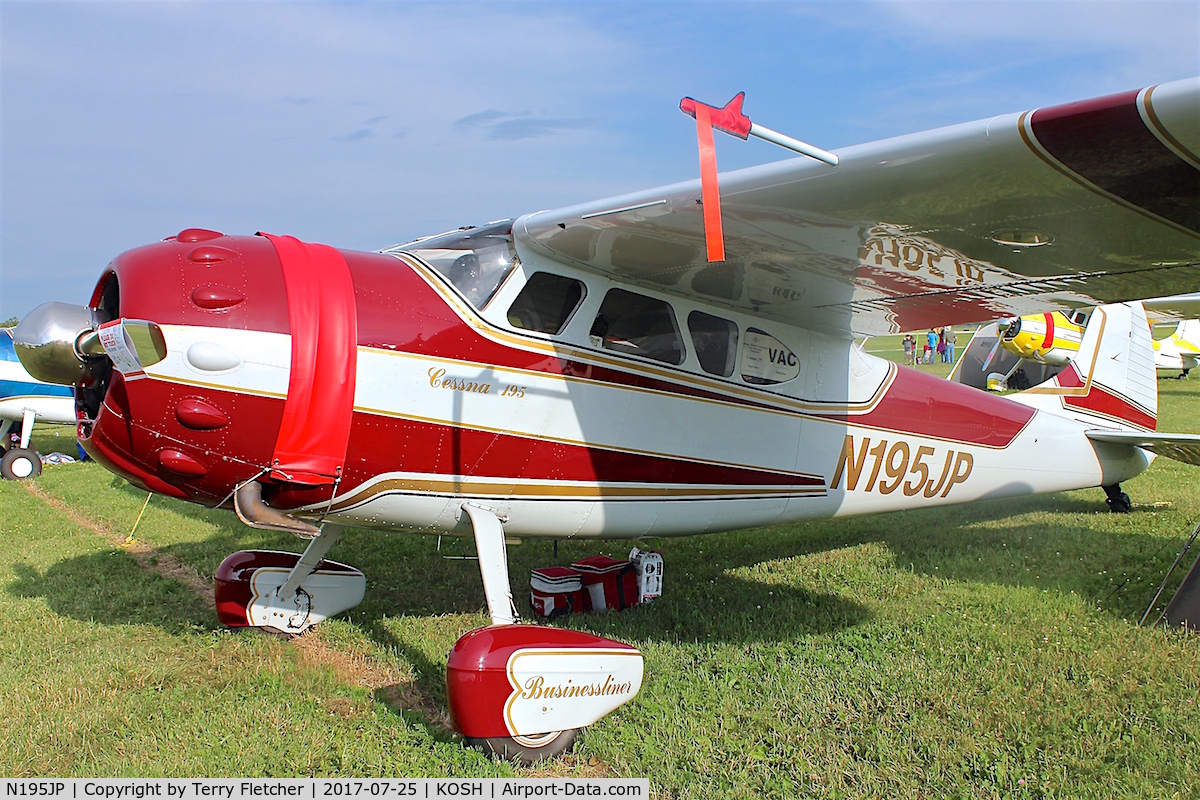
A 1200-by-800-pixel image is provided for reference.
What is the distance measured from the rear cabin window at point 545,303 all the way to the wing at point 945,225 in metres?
0.14

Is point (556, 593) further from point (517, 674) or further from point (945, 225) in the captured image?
point (945, 225)

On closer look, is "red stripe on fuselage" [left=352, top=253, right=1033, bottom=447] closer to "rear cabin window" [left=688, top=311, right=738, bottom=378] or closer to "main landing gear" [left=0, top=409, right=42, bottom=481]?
"rear cabin window" [left=688, top=311, right=738, bottom=378]

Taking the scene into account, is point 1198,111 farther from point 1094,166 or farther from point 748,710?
point 748,710

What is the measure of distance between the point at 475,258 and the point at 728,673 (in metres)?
2.64

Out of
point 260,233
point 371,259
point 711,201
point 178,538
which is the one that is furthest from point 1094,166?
point 178,538

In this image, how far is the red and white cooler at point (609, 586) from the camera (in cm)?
577

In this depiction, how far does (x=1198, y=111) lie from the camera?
95.5 inches

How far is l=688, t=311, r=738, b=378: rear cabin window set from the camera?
5.07 m

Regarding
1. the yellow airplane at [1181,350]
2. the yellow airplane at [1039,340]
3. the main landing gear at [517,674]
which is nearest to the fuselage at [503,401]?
the main landing gear at [517,674]

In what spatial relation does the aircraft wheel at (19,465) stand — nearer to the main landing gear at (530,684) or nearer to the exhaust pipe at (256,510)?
the exhaust pipe at (256,510)

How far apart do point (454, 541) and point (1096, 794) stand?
587 cm

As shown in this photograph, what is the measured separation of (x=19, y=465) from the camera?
41.5 feet

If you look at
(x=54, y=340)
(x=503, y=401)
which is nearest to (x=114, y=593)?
(x=54, y=340)

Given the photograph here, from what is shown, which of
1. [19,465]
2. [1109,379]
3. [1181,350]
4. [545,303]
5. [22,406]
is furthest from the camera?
[1181,350]
